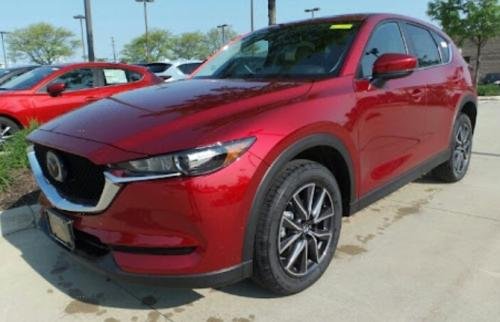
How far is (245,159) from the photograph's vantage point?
8.29 ft

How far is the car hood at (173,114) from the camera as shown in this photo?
2520 millimetres

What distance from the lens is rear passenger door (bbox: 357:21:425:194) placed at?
11.4ft

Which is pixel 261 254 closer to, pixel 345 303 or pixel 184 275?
pixel 184 275

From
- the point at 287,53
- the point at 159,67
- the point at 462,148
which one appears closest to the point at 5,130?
the point at 287,53

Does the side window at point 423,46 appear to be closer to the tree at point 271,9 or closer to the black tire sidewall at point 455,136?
the black tire sidewall at point 455,136

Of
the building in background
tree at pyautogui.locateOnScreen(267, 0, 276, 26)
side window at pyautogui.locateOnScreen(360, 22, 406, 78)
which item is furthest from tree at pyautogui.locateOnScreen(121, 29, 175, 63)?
side window at pyautogui.locateOnScreen(360, 22, 406, 78)

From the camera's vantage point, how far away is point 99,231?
2621 mm

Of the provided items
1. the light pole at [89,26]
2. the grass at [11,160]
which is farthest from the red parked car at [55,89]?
the light pole at [89,26]

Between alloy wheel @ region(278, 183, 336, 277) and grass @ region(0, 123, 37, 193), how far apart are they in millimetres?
2925

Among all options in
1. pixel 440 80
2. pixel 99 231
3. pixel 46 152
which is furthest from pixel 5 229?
pixel 440 80

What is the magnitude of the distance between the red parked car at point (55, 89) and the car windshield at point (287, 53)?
3.69 meters

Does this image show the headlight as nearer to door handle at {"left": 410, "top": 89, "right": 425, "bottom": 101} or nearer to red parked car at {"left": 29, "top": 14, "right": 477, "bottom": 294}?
red parked car at {"left": 29, "top": 14, "right": 477, "bottom": 294}

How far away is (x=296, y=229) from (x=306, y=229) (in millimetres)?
102

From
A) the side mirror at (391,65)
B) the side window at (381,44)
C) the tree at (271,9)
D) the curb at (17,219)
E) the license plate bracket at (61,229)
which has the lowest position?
the curb at (17,219)
